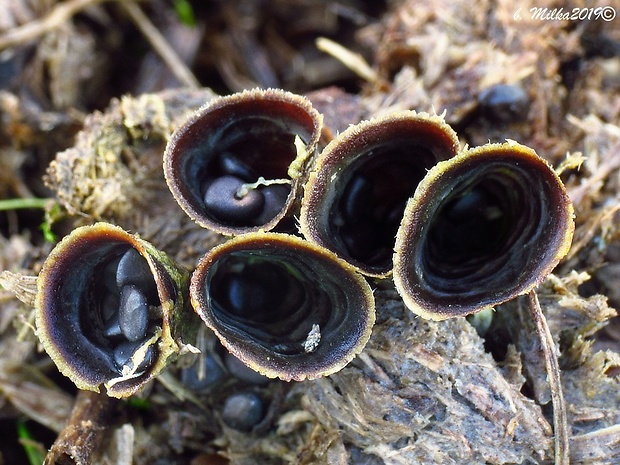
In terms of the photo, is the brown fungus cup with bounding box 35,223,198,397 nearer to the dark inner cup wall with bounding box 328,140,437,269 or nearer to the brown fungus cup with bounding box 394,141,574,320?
the dark inner cup wall with bounding box 328,140,437,269

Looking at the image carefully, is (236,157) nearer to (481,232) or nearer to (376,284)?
(376,284)

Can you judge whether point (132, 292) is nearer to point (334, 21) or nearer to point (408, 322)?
point (408, 322)

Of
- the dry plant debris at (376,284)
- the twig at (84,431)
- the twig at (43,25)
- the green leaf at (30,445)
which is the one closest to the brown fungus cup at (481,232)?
the dry plant debris at (376,284)

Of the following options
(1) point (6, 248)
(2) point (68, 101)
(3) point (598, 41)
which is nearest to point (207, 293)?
(1) point (6, 248)

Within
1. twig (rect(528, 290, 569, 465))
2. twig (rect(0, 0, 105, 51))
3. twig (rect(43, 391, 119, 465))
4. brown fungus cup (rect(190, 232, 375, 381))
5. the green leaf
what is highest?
twig (rect(0, 0, 105, 51))

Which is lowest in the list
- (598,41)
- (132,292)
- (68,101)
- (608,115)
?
(68,101)

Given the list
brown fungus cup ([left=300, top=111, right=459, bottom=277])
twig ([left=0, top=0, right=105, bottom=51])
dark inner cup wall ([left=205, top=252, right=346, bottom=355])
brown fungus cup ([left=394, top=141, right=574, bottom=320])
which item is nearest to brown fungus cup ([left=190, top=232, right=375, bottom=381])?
dark inner cup wall ([left=205, top=252, right=346, bottom=355])

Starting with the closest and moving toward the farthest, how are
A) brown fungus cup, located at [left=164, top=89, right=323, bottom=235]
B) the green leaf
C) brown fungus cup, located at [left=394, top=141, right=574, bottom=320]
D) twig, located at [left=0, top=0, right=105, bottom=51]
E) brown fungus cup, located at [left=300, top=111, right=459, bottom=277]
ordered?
1. brown fungus cup, located at [left=394, top=141, right=574, bottom=320]
2. brown fungus cup, located at [left=300, top=111, right=459, bottom=277]
3. brown fungus cup, located at [left=164, top=89, right=323, bottom=235]
4. the green leaf
5. twig, located at [left=0, top=0, right=105, bottom=51]

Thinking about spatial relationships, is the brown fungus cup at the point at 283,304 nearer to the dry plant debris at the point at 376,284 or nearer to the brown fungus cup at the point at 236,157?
the brown fungus cup at the point at 236,157
